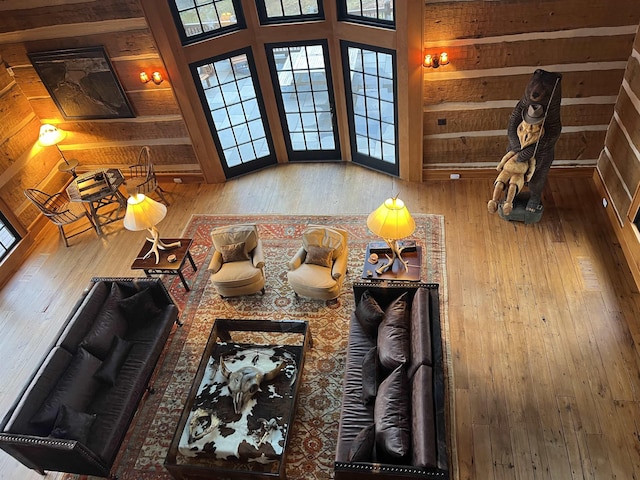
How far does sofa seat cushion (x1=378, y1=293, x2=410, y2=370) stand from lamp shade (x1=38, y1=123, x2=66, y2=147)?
5605 mm

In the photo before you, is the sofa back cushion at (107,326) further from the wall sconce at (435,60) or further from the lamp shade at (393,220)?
the wall sconce at (435,60)

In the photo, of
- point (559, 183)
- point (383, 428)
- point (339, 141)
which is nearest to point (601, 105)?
point (559, 183)

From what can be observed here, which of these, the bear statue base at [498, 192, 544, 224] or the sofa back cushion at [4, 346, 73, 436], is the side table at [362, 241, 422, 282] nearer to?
the bear statue base at [498, 192, 544, 224]

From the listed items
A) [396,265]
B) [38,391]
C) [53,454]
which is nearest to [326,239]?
[396,265]

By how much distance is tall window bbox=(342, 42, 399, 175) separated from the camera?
6.22 metres

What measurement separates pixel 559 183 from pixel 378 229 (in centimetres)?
344

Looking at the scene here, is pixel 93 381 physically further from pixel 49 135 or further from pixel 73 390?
pixel 49 135

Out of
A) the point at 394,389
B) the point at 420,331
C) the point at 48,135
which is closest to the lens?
the point at 394,389

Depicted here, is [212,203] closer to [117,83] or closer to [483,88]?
[117,83]

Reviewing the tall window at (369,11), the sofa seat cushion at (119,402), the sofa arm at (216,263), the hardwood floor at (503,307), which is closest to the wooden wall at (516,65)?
the tall window at (369,11)

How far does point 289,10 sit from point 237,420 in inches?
198

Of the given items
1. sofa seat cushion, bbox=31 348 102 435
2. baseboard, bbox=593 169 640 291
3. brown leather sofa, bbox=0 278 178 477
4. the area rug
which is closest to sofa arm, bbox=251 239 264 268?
the area rug

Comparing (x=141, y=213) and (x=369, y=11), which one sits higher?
(x=369, y=11)

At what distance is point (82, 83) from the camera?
666 cm
